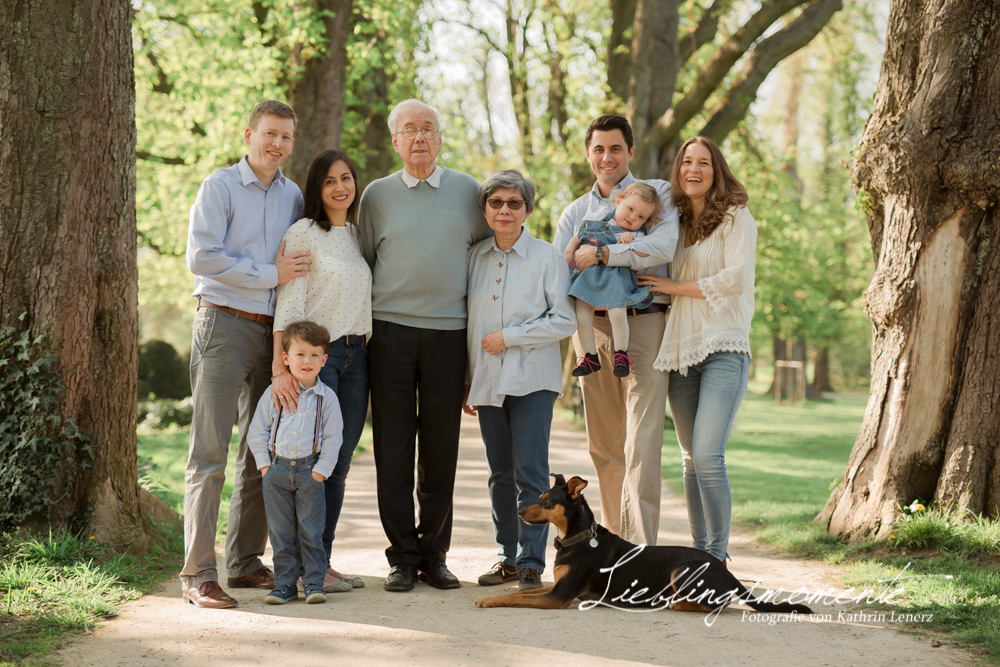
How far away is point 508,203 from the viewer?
466 centimetres

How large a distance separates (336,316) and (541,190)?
43.4 ft

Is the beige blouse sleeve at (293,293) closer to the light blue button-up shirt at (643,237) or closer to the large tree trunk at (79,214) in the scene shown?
the large tree trunk at (79,214)

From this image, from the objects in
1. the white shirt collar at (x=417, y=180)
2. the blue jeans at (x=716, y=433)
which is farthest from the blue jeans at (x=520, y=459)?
the white shirt collar at (x=417, y=180)

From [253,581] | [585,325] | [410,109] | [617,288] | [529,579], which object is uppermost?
[410,109]

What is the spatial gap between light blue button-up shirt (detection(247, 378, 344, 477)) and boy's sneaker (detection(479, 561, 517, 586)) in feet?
3.81

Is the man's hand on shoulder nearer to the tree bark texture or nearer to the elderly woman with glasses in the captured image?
the elderly woman with glasses

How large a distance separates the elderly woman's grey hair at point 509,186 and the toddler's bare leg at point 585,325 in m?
0.67

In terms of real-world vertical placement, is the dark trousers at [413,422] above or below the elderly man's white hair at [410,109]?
below

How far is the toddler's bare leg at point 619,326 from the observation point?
189 inches

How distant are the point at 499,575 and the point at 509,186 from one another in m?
2.31

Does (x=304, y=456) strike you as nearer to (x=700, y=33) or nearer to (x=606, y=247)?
(x=606, y=247)

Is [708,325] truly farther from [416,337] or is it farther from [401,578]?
[401,578]

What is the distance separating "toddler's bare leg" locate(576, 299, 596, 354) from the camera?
4836 millimetres

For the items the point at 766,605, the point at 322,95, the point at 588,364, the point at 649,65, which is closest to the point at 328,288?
the point at 588,364
